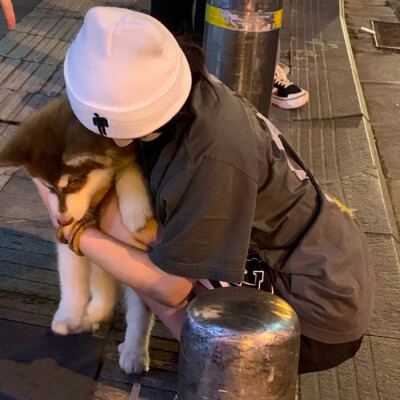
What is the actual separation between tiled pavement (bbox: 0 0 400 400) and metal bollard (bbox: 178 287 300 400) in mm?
850

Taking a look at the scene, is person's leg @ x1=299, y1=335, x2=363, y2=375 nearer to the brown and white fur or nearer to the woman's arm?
the woman's arm

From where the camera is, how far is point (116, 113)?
1.47 metres

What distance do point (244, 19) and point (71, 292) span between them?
4.24ft

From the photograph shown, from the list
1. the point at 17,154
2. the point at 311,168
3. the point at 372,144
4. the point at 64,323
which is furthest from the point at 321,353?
the point at 372,144

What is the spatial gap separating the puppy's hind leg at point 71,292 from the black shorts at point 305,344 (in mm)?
522

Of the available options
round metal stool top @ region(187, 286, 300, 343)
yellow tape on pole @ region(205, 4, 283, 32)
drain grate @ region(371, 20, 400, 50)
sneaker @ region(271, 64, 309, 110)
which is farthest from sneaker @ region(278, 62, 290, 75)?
round metal stool top @ region(187, 286, 300, 343)

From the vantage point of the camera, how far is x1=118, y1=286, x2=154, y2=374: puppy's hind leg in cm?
215

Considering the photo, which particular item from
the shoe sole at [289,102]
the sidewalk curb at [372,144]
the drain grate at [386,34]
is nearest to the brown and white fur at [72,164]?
the sidewalk curb at [372,144]

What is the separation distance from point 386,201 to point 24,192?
6.02 ft

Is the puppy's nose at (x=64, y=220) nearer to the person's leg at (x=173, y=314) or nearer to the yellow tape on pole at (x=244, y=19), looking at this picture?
the person's leg at (x=173, y=314)

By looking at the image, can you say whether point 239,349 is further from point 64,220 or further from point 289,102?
point 289,102

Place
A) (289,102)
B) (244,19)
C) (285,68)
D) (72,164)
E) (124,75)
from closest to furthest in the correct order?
1. (124,75)
2. (72,164)
3. (244,19)
4. (289,102)
5. (285,68)

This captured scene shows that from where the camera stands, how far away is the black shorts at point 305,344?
1847 mm

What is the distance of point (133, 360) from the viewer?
2156 mm
